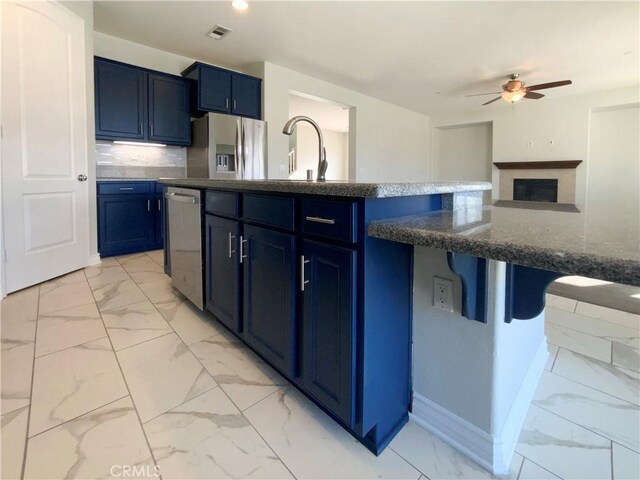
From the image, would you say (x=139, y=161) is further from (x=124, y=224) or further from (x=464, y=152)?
(x=464, y=152)

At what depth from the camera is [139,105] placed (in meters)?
3.72

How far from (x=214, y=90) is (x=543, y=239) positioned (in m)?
4.19

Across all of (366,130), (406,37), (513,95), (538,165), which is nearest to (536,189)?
(538,165)

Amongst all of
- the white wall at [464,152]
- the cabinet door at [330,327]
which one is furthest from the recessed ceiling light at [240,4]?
the white wall at [464,152]

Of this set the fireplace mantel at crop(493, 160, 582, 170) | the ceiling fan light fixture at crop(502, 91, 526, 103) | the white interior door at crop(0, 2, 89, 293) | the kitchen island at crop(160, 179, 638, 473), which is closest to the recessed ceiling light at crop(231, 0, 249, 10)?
the white interior door at crop(0, 2, 89, 293)

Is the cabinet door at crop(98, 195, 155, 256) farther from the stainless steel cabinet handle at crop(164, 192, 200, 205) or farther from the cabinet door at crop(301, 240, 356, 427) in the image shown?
the cabinet door at crop(301, 240, 356, 427)

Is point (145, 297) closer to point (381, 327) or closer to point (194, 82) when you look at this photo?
point (381, 327)

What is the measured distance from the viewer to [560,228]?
79 cm

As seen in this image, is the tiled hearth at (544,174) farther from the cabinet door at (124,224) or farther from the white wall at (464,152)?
the cabinet door at (124,224)

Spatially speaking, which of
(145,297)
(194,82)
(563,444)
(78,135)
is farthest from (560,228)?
(194,82)

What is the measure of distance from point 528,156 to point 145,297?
6.79 m

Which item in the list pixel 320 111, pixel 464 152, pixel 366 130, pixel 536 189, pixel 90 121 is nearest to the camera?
pixel 90 121

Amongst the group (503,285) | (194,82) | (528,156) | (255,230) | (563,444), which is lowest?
(563,444)

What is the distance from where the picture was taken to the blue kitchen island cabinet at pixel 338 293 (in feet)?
3.19
